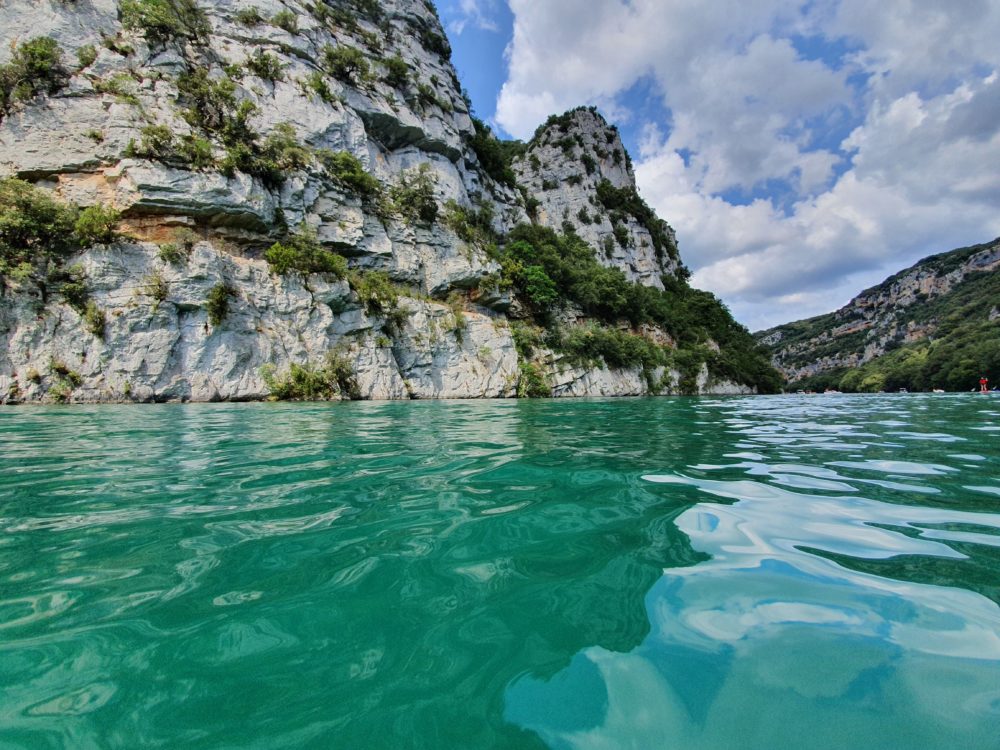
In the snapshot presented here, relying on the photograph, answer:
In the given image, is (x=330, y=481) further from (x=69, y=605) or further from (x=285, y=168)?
(x=285, y=168)

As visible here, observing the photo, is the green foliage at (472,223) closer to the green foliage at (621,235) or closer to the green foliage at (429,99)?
the green foliage at (429,99)

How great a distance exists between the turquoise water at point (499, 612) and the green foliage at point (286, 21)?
30.2 m

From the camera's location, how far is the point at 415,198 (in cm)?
2458

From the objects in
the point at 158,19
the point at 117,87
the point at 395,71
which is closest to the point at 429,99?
the point at 395,71

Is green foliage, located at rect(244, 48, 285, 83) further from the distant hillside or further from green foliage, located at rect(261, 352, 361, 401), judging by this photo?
the distant hillside

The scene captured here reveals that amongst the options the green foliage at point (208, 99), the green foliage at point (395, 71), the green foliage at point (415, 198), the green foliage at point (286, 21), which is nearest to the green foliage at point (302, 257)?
the green foliage at point (208, 99)

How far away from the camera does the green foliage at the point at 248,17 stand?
76.9ft

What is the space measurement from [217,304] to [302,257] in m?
4.08

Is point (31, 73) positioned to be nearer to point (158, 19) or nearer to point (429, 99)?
point (158, 19)

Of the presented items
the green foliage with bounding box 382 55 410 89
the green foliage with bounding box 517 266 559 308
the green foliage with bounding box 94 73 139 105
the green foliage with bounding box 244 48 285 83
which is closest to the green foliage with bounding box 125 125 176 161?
the green foliage with bounding box 94 73 139 105

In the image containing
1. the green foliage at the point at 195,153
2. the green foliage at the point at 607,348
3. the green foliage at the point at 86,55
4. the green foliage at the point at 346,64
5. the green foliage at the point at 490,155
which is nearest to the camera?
the green foliage at the point at 195,153

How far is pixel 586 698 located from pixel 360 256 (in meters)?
23.3

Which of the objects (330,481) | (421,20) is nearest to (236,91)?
(421,20)

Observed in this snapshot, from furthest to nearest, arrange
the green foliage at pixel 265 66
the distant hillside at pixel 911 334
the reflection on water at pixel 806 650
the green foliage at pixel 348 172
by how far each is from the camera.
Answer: the distant hillside at pixel 911 334, the green foliage at pixel 265 66, the green foliage at pixel 348 172, the reflection on water at pixel 806 650
